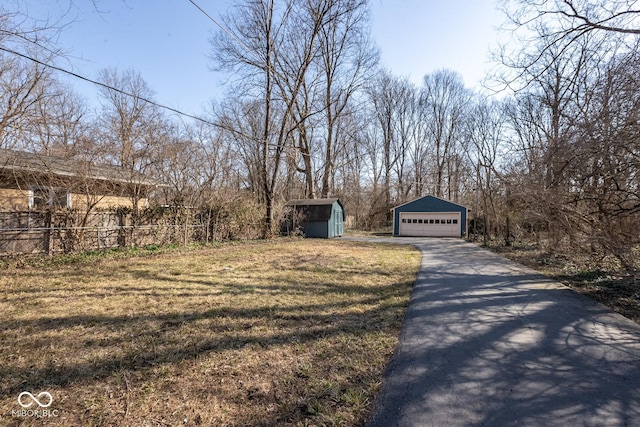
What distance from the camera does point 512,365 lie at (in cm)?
304

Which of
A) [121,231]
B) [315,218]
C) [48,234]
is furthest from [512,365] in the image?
[315,218]

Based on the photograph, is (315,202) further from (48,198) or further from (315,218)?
(48,198)

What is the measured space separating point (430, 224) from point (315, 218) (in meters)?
9.61

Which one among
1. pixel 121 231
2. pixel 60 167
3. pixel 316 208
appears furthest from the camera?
pixel 316 208

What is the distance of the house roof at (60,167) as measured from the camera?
856 cm

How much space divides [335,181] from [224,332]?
105 ft

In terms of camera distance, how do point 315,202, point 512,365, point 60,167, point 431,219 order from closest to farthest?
1. point 512,365
2. point 60,167
3. point 315,202
4. point 431,219

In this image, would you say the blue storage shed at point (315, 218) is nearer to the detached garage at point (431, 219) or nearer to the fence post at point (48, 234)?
the detached garage at point (431, 219)

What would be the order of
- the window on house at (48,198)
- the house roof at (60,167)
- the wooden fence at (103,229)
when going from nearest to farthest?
the wooden fence at (103,229) < the house roof at (60,167) < the window on house at (48,198)

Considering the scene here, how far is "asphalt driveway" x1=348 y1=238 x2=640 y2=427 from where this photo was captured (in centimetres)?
226

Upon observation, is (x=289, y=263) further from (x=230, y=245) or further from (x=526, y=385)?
(x=526, y=385)

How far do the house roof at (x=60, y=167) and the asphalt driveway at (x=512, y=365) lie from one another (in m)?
10.5

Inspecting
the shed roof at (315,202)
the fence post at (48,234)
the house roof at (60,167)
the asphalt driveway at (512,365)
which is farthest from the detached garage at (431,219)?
the fence post at (48,234)

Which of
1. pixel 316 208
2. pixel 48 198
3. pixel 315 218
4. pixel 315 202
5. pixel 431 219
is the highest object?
pixel 315 202
